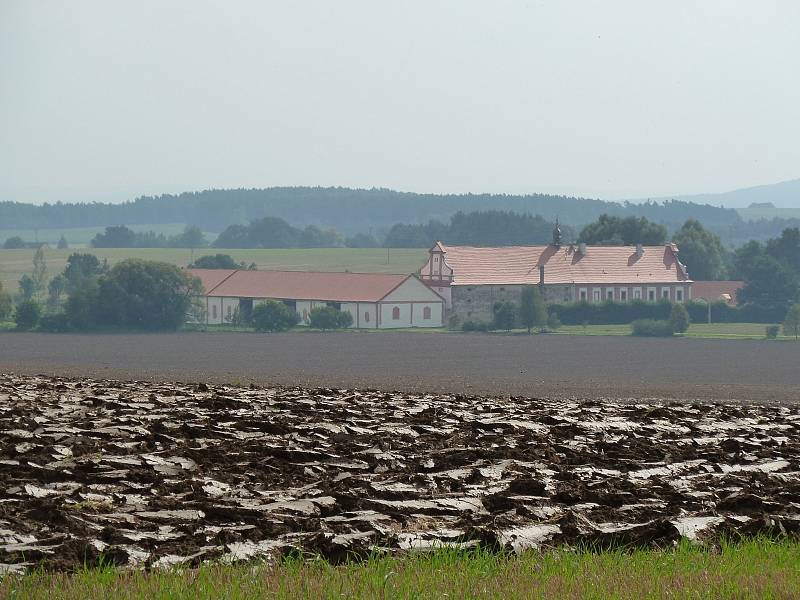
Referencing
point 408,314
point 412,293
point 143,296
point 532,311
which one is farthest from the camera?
point 412,293

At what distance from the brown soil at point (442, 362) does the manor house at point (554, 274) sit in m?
17.7

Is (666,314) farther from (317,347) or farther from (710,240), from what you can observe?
(710,240)

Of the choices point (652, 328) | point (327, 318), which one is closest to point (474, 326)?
point (327, 318)

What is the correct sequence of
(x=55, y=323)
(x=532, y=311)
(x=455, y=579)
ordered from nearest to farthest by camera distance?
(x=455, y=579)
(x=55, y=323)
(x=532, y=311)

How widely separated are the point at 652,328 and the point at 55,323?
4276 cm

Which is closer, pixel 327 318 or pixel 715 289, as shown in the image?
pixel 327 318

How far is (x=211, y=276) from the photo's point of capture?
117 metres

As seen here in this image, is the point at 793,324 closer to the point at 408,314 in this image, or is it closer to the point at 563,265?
the point at 408,314

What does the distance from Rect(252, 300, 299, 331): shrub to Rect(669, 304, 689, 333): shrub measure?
27.9 meters

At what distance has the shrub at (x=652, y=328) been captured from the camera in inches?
3730

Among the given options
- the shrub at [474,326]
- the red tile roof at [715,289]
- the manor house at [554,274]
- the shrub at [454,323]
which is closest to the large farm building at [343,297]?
the shrub at [454,323]

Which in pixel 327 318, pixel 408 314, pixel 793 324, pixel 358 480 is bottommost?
pixel 793 324

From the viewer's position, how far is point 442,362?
220 feet

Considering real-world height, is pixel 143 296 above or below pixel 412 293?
below
